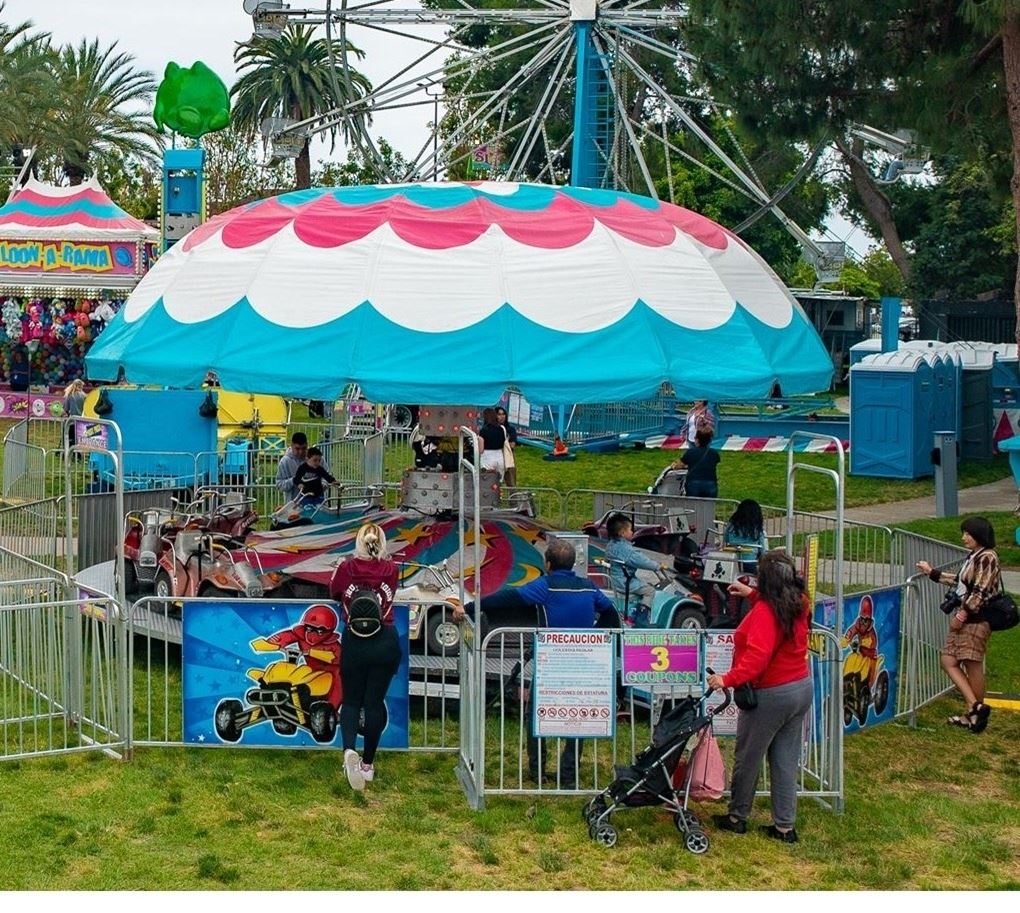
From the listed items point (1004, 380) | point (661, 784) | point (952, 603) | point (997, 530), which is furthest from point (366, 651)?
point (1004, 380)

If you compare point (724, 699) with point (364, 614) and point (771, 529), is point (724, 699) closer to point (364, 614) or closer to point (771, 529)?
point (364, 614)

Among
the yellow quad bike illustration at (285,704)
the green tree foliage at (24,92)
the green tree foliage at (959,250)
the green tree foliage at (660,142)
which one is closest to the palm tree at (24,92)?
the green tree foliage at (24,92)

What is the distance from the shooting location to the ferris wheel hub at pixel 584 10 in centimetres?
2869

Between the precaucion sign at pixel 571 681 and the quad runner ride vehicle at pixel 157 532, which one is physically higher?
the quad runner ride vehicle at pixel 157 532

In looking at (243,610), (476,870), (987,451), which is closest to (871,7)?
(243,610)

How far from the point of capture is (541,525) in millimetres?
14008

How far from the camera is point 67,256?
1395 inches

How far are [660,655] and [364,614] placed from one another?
1.74 metres

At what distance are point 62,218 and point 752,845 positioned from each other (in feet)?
102

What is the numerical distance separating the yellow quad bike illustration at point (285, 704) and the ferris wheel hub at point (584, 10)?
21.0 m

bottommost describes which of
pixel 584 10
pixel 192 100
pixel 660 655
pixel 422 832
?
pixel 422 832

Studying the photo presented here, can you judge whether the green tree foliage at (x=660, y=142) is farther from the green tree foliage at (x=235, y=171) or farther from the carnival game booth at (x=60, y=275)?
the carnival game booth at (x=60, y=275)

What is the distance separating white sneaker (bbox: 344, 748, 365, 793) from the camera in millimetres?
9547

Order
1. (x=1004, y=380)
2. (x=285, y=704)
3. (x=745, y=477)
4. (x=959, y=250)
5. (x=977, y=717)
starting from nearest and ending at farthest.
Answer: (x=285, y=704) < (x=977, y=717) < (x=745, y=477) < (x=1004, y=380) < (x=959, y=250)
